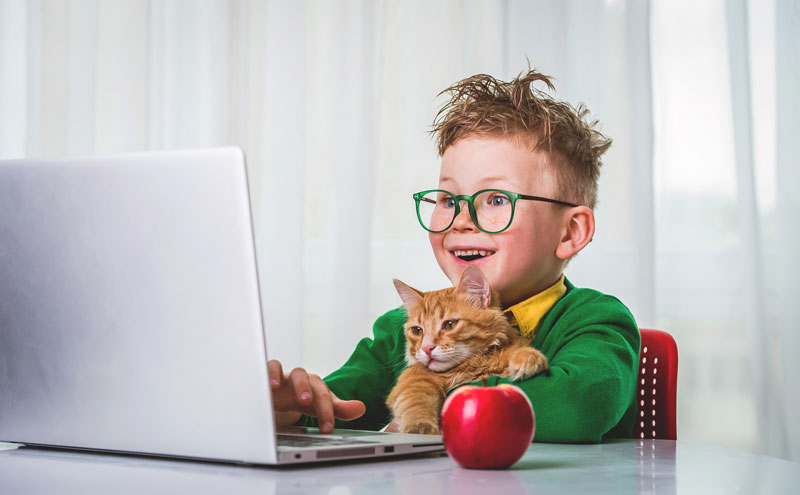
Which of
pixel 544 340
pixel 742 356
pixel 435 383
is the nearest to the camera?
pixel 435 383

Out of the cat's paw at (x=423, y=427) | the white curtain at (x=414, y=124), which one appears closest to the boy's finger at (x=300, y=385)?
the cat's paw at (x=423, y=427)

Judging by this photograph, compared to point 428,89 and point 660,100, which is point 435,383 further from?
point 660,100

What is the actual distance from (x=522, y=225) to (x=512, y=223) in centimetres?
2

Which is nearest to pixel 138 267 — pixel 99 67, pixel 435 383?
pixel 435 383

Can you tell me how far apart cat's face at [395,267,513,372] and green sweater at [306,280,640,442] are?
0.33ft

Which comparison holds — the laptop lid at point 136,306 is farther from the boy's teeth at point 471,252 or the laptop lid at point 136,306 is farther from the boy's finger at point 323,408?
the boy's teeth at point 471,252

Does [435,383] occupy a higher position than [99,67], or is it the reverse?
[99,67]

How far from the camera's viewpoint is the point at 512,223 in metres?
1.27

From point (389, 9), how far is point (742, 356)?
5.52 feet

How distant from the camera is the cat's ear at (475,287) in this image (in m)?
1.19

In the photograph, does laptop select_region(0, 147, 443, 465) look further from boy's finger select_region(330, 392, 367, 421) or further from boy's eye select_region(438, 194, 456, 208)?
boy's eye select_region(438, 194, 456, 208)

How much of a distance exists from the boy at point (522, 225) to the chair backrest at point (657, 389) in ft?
0.28

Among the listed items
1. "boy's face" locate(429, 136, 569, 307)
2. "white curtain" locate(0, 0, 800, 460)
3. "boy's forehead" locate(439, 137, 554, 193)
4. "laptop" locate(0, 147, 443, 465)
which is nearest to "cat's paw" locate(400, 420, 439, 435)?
"laptop" locate(0, 147, 443, 465)

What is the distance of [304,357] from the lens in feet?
8.90
